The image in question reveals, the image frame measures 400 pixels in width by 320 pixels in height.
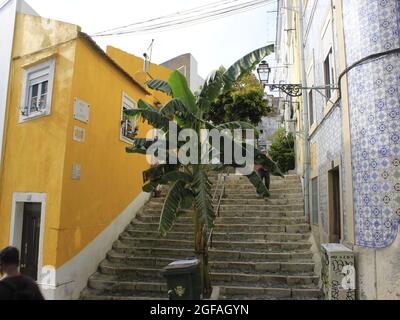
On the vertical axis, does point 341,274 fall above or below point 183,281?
above

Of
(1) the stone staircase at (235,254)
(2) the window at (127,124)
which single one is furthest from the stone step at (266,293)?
(2) the window at (127,124)

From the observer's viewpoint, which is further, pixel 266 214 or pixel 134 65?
pixel 134 65

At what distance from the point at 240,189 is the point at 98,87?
20.9 feet

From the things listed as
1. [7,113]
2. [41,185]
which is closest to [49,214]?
[41,185]

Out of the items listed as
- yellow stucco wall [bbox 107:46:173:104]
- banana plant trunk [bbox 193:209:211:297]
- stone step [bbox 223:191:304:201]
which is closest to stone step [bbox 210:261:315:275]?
banana plant trunk [bbox 193:209:211:297]

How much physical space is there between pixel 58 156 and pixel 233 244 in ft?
16.6

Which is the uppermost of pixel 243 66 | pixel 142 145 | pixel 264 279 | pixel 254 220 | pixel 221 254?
pixel 243 66

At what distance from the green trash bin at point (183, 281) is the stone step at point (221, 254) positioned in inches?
→ 115

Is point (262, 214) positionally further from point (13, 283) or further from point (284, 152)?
point (13, 283)

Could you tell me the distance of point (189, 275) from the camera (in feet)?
21.3

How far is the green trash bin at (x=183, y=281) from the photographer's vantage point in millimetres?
6484

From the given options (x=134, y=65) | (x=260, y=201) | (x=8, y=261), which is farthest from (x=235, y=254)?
(x=134, y=65)

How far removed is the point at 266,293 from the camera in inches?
309

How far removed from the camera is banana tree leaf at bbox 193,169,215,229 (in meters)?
6.78
